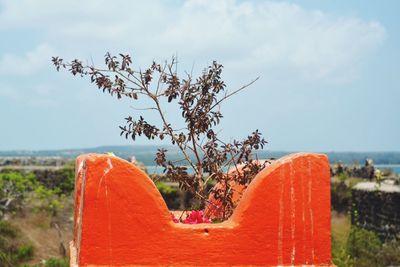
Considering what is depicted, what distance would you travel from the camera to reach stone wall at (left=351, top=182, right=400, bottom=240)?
15.3 metres

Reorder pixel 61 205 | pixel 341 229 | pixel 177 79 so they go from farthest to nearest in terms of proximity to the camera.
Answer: pixel 61 205 → pixel 341 229 → pixel 177 79

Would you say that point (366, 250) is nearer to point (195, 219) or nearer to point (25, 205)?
point (25, 205)

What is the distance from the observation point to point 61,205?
1738cm

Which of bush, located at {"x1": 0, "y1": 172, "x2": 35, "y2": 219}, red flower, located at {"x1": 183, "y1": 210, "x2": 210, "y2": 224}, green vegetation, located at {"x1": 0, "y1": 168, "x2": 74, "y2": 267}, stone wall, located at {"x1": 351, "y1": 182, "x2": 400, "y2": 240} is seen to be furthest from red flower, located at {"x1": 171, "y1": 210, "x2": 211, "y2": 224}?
bush, located at {"x1": 0, "y1": 172, "x2": 35, "y2": 219}

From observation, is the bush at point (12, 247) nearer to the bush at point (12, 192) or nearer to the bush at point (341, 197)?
the bush at point (12, 192)

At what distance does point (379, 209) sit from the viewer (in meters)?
15.7

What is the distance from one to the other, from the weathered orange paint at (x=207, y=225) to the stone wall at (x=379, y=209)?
36.3 feet

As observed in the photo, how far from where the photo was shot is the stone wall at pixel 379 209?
50.1ft

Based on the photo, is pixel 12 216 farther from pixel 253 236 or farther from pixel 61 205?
pixel 253 236

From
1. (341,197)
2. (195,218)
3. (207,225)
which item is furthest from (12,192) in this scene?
(207,225)

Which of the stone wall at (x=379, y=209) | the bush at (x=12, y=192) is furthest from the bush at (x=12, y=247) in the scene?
the stone wall at (x=379, y=209)

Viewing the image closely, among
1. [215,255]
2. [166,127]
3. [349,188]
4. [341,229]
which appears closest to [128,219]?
[215,255]

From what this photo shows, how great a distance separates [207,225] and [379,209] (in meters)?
12.5

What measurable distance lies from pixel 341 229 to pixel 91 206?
Result: 13142mm
